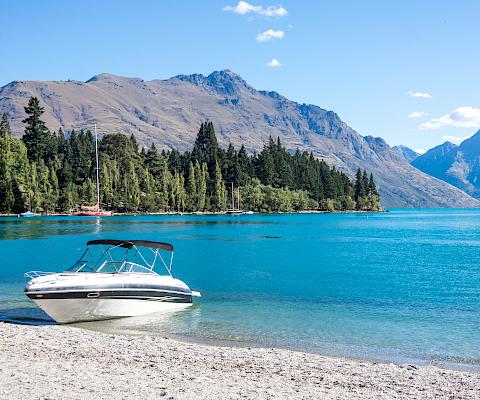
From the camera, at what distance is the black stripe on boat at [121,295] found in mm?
25719

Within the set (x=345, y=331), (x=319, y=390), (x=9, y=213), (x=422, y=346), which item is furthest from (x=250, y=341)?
(x=9, y=213)

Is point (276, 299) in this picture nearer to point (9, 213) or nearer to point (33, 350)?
point (33, 350)

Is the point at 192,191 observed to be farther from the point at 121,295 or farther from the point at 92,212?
the point at 121,295

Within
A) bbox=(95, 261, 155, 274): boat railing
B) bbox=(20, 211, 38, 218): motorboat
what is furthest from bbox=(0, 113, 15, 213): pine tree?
bbox=(95, 261, 155, 274): boat railing

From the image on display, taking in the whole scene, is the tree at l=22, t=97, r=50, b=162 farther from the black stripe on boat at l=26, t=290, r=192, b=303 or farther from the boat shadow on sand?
the black stripe on boat at l=26, t=290, r=192, b=303

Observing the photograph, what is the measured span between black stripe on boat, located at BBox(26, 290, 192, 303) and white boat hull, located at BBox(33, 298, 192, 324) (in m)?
0.17

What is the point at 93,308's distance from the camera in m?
27.5

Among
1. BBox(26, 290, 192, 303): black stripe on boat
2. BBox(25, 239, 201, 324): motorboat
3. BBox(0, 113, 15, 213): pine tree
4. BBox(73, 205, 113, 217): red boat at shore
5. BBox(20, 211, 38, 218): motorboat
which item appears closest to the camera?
BBox(26, 290, 192, 303): black stripe on boat

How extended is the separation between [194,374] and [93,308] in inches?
469

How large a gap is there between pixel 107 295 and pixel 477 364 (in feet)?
54.8

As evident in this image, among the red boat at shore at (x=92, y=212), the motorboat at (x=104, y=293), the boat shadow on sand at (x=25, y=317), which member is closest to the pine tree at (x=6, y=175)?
the red boat at shore at (x=92, y=212)

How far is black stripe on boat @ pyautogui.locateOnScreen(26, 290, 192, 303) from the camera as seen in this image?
25.7 metres

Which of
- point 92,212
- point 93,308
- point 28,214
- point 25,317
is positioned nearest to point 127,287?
point 93,308

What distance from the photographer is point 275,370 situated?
17.8 m
